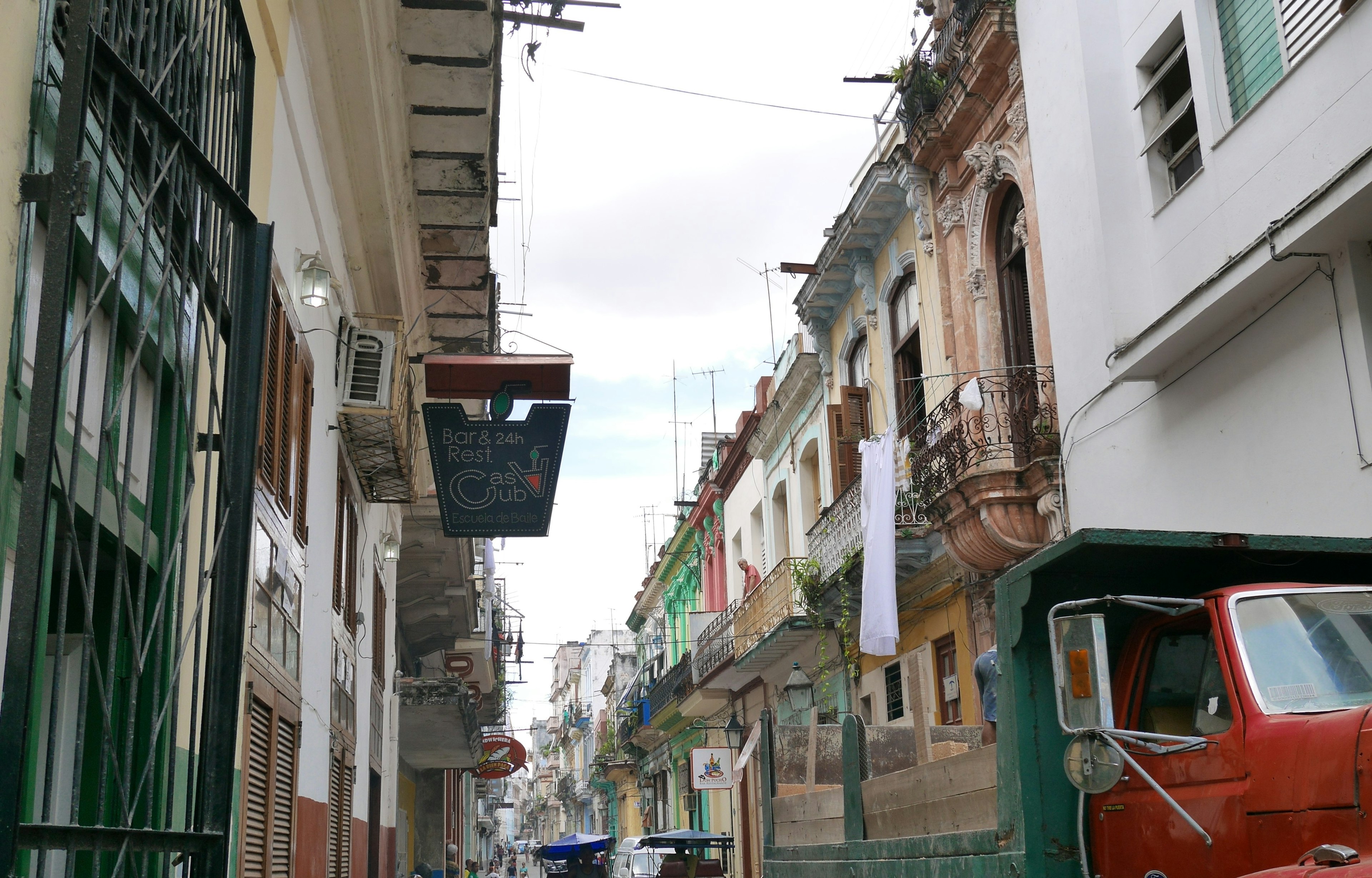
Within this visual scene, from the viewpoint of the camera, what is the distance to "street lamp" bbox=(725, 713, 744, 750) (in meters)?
22.7

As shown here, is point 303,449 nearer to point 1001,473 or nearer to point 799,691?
point 1001,473

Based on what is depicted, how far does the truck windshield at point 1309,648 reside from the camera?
4.19m

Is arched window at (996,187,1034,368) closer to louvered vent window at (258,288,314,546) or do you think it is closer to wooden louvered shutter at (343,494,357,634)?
wooden louvered shutter at (343,494,357,634)

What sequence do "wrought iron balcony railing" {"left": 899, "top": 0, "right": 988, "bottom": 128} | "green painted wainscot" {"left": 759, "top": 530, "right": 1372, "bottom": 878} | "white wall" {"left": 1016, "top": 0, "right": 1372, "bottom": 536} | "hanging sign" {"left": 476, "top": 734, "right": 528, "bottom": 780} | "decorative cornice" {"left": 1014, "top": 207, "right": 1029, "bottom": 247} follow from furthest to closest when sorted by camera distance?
1. "hanging sign" {"left": 476, "top": 734, "right": 528, "bottom": 780}
2. "wrought iron balcony railing" {"left": 899, "top": 0, "right": 988, "bottom": 128}
3. "decorative cornice" {"left": 1014, "top": 207, "right": 1029, "bottom": 247}
4. "white wall" {"left": 1016, "top": 0, "right": 1372, "bottom": 536}
5. "green painted wainscot" {"left": 759, "top": 530, "right": 1372, "bottom": 878}

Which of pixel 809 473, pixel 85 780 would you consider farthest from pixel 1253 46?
pixel 809 473

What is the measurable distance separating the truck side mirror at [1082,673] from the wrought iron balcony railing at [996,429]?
9064 mm

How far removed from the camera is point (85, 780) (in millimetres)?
4449

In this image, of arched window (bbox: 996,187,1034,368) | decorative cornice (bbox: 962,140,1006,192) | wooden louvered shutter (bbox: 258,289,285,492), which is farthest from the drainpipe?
wooden louvered shutter (bbox: 258,289,285,492)

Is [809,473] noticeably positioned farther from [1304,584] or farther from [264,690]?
[1304,584]

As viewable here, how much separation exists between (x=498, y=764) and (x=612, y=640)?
47.1m

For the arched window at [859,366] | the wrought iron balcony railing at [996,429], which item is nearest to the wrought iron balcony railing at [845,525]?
the wrought iron balcony railing at [996,429]

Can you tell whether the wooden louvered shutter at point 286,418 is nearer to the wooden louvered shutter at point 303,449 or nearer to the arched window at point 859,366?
the wooden louvered shutter at point 303,449

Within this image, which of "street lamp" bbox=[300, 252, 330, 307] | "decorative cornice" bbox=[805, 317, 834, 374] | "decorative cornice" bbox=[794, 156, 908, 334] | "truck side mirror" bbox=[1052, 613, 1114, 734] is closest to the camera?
"truck side mirror" bbox=[1052, 613, 1114, 734]

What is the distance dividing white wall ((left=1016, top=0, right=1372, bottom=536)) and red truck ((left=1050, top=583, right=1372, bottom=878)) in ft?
16.4
